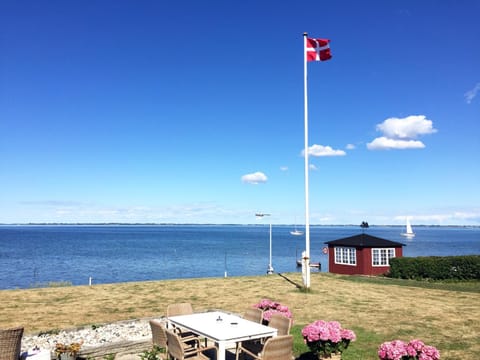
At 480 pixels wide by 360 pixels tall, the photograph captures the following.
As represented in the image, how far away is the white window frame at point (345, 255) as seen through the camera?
2361 centimetres

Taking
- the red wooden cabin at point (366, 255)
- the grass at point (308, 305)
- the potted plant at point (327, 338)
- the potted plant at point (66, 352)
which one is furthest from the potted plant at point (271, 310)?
the red wooden cabin at point (366, 255)

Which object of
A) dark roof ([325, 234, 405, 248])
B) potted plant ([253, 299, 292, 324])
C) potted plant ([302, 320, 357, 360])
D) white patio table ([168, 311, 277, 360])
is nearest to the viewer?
white patio table ([168, 311, 277, 360])

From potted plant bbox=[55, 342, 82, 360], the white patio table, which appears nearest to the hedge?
the white patio table

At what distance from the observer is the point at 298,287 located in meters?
16.2

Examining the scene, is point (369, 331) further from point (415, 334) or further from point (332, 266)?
point (332, 266)

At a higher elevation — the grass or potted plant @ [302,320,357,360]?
potted plant @ [302,320,357,360]

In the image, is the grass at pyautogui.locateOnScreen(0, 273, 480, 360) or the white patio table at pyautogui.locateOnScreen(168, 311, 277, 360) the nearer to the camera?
the white patio table at pyautogui.locateOnScreen(168, 311, 277, 360)

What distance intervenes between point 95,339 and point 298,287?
10.1 meters

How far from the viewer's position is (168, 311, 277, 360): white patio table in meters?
5.65

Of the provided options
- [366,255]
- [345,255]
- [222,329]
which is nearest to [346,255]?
[345,255]

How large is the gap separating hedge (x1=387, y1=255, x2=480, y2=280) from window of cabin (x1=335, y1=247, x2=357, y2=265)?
108 inches

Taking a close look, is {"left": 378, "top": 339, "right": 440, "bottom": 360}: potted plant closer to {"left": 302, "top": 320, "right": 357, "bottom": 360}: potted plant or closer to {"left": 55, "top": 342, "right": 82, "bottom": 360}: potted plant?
{"left": 302, "top": 320, "right": 357, "bottom": 360}: potted plant

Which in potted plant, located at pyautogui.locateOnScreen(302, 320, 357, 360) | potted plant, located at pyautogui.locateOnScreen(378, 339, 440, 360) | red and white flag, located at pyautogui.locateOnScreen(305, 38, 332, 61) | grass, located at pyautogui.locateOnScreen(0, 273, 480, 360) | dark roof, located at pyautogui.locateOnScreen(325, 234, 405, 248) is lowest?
grass, located at pyautogui.locateOnScreen(0, 273, 480, 360)

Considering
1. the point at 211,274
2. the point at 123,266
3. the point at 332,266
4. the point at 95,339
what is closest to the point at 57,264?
the point at 123,266
